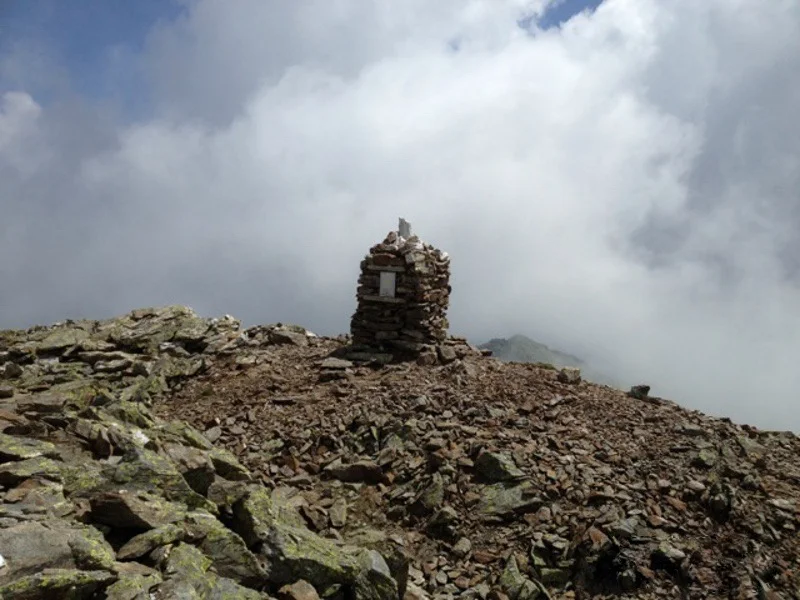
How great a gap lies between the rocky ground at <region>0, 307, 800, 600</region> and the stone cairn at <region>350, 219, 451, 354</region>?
138 centimetres

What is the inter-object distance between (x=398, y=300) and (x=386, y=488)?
28.7ft

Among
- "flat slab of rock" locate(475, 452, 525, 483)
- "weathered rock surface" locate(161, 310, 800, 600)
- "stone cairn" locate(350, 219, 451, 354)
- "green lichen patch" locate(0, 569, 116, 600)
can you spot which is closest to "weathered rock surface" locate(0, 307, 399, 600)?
"green lichen patch" locate(0, 569, 116, 600)

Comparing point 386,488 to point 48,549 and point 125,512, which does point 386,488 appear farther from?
point 48,549

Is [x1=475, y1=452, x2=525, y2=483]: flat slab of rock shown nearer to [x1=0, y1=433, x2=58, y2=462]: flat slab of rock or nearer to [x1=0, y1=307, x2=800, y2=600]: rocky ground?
[x1=0, y1=307, x2=800, y2=600]: rocky ground

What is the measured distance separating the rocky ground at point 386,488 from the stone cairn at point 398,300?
1.38m

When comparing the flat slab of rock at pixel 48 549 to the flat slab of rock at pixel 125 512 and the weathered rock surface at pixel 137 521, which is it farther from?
the flat slab of rock at pixel 125 512

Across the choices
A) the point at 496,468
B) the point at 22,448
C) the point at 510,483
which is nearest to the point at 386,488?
the point at 496,468

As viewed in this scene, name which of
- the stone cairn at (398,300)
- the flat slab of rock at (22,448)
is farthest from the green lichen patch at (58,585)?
the stone cairn at (398,300)

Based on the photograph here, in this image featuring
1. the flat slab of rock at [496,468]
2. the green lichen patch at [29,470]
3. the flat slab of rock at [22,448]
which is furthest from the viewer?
the flat slab of rock at [496,468]

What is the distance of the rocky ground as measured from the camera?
865 centimetres

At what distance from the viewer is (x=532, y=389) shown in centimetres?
1877

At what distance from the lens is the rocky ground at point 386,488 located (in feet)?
28.4

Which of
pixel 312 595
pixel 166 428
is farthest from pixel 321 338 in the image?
pixel 312 595

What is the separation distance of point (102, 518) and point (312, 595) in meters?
3.32
